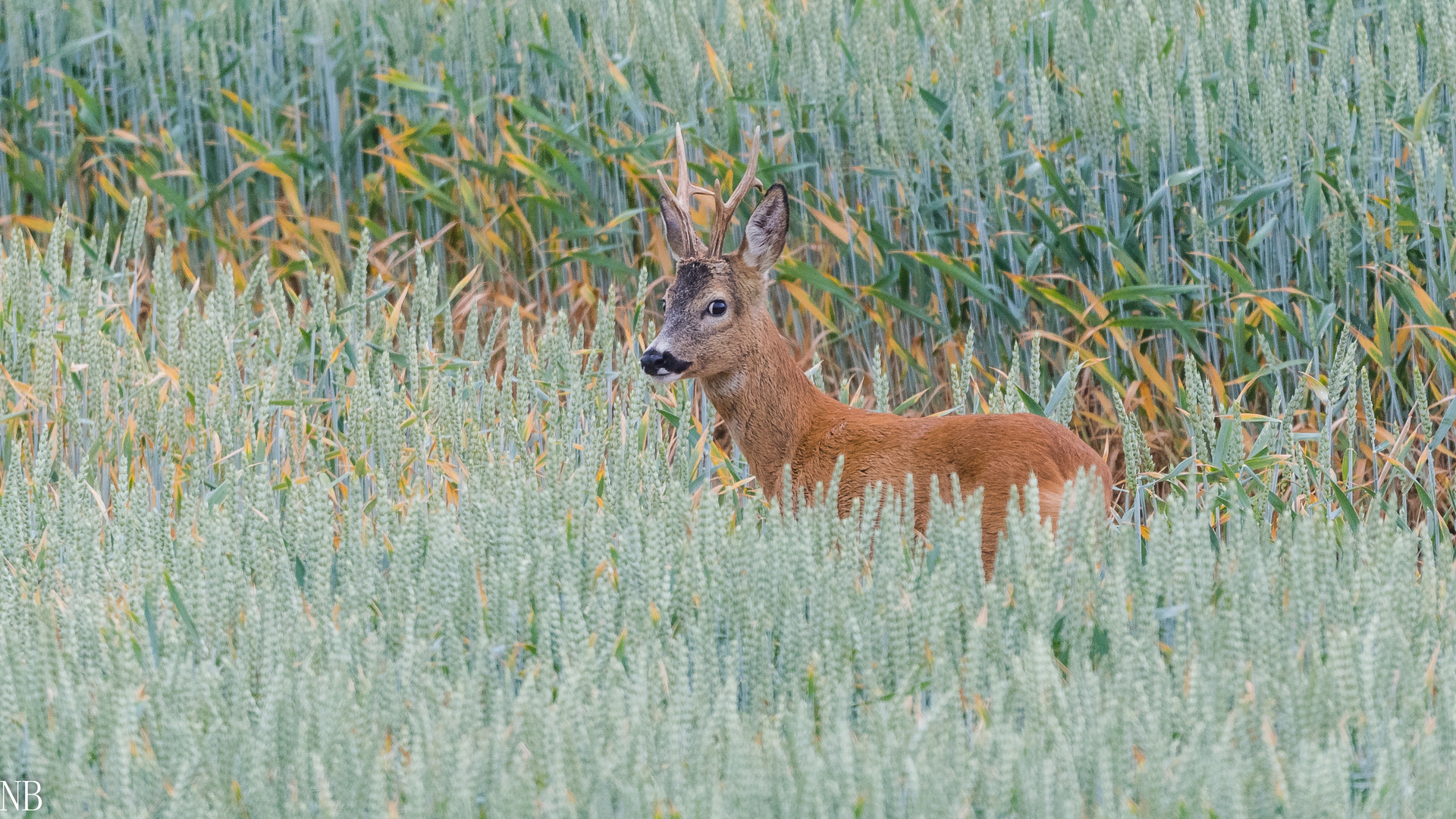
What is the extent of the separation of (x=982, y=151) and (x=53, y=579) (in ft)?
11.2

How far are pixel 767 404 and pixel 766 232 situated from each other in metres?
0.45

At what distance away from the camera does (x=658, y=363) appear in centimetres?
404

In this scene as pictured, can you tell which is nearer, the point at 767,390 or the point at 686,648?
the point at 686,648

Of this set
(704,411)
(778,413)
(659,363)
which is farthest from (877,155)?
(659,363)

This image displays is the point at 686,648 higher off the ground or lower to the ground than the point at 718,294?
lower

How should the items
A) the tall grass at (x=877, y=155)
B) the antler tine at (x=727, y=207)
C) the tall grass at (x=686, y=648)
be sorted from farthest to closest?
the tall grass at (x=877, y=155)
the antler tine at (x=727, y=207)
the tall grass at (x=686, y=648)

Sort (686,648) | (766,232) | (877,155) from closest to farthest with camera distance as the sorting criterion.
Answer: (686,648) → (766,232) → (877,155)

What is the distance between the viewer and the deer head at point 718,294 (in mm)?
4113

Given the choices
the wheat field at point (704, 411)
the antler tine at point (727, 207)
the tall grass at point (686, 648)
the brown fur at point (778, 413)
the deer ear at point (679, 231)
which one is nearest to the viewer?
the tall grass at point (686, 648)

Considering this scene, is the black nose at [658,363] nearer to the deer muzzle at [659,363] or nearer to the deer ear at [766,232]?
the deer muzzle at [659,363]

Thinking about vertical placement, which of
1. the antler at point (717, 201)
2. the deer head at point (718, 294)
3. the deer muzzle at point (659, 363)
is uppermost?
the antler at point (717, 201)

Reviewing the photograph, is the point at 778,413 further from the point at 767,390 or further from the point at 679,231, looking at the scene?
the point at 679,231

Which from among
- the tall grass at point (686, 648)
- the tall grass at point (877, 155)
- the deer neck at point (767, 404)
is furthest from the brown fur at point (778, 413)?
the tall grass at point (877, 155)

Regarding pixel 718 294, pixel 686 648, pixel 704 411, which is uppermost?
pixel 718 294
